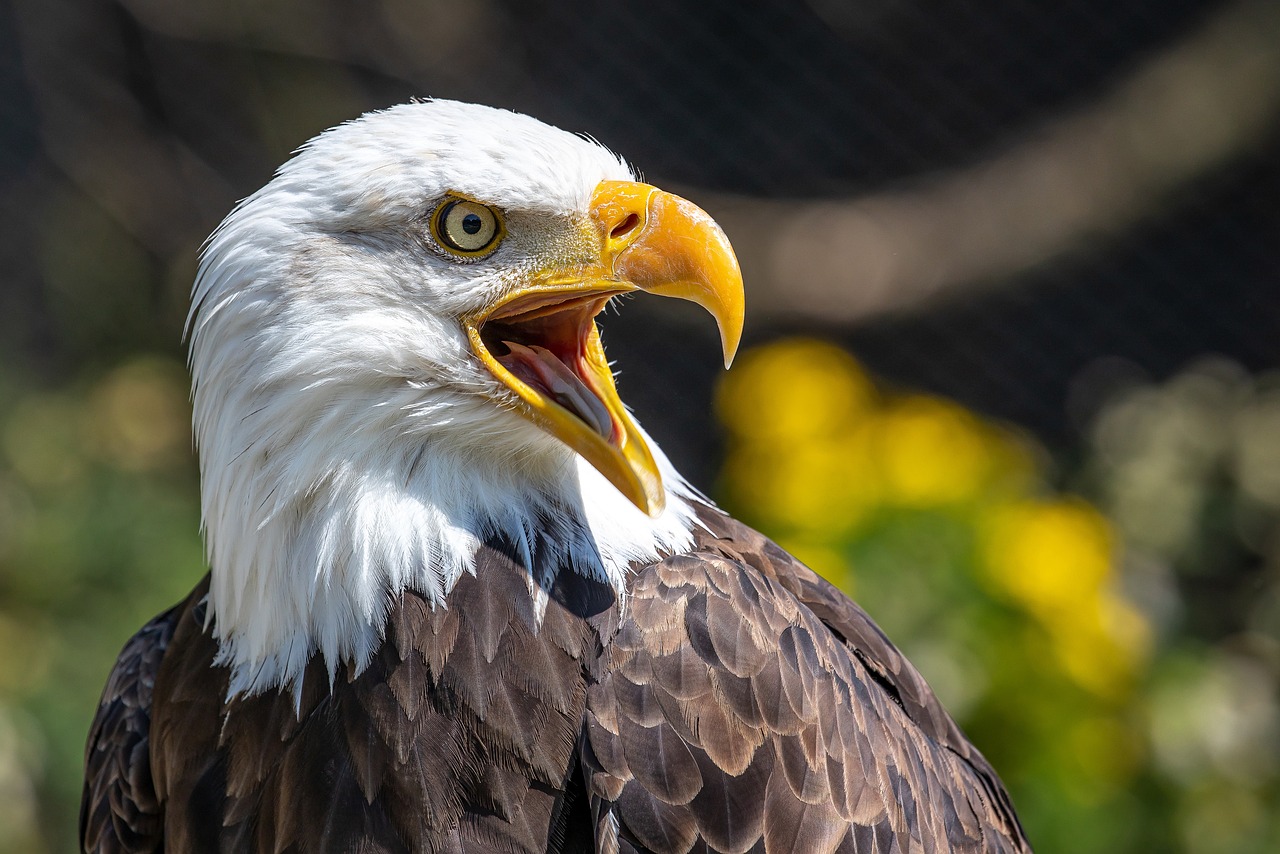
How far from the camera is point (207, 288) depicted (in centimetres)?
205

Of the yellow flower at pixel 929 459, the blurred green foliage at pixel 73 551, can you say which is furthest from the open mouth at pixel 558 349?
the blurred green foliage at pixel 73 551

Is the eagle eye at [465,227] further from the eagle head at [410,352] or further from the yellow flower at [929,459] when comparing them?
the yellow flower at [929,459]

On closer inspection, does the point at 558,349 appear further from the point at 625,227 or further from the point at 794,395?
the point at 794,395

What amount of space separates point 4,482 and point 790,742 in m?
4.54

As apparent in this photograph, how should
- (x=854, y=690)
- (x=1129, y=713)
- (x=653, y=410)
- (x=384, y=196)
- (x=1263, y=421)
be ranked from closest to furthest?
(x=384, y=196) → (x=854, y=690) → (x=1129, y=713) → (x=1263, y=421) → (x=653, y=410)

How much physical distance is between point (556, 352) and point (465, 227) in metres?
0.28

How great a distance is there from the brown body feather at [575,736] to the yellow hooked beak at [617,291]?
242 mm

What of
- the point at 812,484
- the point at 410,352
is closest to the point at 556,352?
the point at 410,352

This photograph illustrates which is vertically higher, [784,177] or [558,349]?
[784,177]

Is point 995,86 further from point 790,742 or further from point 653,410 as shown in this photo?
point 790,742

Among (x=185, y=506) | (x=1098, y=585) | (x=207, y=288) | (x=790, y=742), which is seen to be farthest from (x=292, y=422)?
(x=185, y=506)

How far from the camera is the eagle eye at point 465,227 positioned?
6.45 feet

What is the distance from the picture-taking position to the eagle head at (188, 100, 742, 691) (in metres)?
1.95

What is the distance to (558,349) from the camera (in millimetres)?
2145
